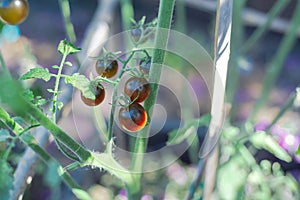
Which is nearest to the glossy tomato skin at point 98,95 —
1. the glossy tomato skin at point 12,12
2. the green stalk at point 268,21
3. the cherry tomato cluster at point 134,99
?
the cherry tomato cluster at point 134,99

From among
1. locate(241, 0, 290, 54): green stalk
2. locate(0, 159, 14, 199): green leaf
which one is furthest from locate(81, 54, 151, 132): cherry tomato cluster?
locate(241, 0, 290, 54): green stalk

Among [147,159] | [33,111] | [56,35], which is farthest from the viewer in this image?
[56,35]

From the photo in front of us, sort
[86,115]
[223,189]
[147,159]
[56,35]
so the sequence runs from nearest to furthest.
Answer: [223,189] < [147,159] < [86,115] < [56,35]

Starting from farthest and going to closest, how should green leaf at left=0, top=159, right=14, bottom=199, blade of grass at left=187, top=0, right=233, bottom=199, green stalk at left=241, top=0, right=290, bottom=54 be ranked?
green stalk at left=241, top=0, right=290, bottom=54
blade of grass at left=187, top=0, right=233, bottom=199
green leaf at left=0, top=159, right=14, bottom=199

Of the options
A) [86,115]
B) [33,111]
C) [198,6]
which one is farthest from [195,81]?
[33,111]

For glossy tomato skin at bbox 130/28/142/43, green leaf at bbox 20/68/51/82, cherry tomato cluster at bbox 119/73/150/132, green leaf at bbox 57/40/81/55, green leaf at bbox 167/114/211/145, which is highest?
green leaf at bbox 57/40/81/55

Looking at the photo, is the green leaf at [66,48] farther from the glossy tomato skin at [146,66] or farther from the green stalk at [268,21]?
the green stalk at [268,21]

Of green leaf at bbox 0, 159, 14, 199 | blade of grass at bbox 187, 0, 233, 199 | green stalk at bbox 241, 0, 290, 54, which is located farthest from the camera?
green stalk at bbox 241, 0, 290, 54

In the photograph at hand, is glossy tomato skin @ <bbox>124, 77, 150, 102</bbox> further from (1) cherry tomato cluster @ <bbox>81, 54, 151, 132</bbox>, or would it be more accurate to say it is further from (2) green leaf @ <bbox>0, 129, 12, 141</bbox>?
(2) green leaf @ <bbox>0, 129, 12, 141</bbox>

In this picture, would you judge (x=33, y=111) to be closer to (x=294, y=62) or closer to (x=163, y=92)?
(x=163, y=92)
